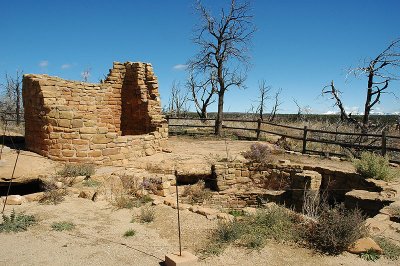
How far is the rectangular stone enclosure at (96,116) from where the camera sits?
9.75 meters

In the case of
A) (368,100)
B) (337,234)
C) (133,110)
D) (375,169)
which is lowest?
(337,234)

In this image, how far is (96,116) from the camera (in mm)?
12492

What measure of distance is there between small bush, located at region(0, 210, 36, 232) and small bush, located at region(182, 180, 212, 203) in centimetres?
492

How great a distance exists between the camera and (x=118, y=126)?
1439 centimetres

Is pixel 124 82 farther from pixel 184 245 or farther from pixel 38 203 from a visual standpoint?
pixel 184 245

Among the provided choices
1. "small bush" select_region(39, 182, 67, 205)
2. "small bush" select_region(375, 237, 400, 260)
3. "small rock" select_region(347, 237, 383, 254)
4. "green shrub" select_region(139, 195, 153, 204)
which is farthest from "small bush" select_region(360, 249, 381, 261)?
"small bush" select_region(39, 182, 67, 205)

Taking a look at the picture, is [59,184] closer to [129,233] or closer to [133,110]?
[129,233]

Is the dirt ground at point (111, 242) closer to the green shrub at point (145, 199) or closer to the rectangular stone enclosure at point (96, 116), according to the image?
the green shrub at point (145, 199)

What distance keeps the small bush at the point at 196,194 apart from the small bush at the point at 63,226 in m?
4.53

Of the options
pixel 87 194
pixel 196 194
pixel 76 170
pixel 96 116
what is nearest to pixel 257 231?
pixel 87 194

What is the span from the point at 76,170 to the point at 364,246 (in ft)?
22.7

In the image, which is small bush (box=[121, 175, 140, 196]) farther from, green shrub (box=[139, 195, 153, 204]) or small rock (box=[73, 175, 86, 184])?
small rock (box=[73, 175, 86, 184])

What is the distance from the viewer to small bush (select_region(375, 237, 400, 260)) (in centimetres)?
498

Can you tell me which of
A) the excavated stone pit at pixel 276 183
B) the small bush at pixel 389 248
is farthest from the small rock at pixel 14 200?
the small bush at pixel 389 248
